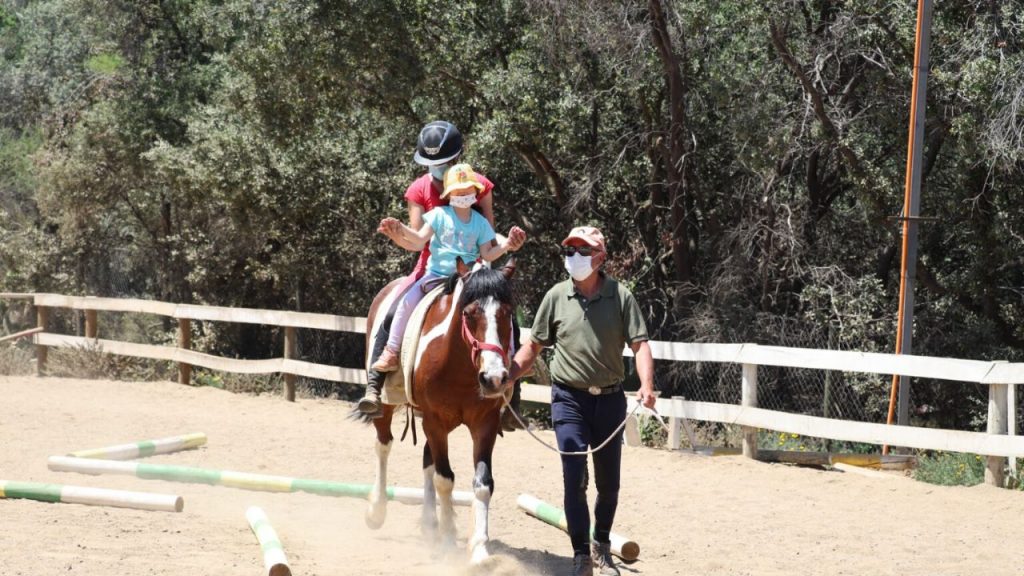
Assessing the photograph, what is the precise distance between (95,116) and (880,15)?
49.7 ft

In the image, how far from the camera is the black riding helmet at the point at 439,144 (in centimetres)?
720

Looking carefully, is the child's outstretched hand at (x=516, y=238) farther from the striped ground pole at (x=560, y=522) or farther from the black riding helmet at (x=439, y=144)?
the striped ground pole at (x=560, y=522)

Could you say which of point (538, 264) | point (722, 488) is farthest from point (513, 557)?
point (538, 264)

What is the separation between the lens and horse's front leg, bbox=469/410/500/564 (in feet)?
20.2

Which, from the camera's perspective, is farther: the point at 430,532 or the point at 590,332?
the point at 430,532

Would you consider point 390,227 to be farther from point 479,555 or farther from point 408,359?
point 479,555

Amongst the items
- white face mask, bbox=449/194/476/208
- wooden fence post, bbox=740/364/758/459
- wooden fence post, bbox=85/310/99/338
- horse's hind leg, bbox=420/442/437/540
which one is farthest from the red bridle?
wooden fence post, bbox=85/310/99/338

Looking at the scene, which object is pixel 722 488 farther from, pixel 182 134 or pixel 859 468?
pixel 182 134

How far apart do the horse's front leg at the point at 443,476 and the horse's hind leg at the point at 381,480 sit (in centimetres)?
68

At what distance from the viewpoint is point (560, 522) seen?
22.9 ft

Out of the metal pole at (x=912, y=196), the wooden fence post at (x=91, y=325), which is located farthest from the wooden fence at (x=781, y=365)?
the wooden fence post at (x=91, y=325)

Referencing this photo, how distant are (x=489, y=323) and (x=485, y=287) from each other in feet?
0.77

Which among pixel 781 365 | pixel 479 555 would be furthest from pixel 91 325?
pixel 479 555

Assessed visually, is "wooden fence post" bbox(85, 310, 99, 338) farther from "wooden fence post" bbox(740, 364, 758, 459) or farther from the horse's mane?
the horse's mane
